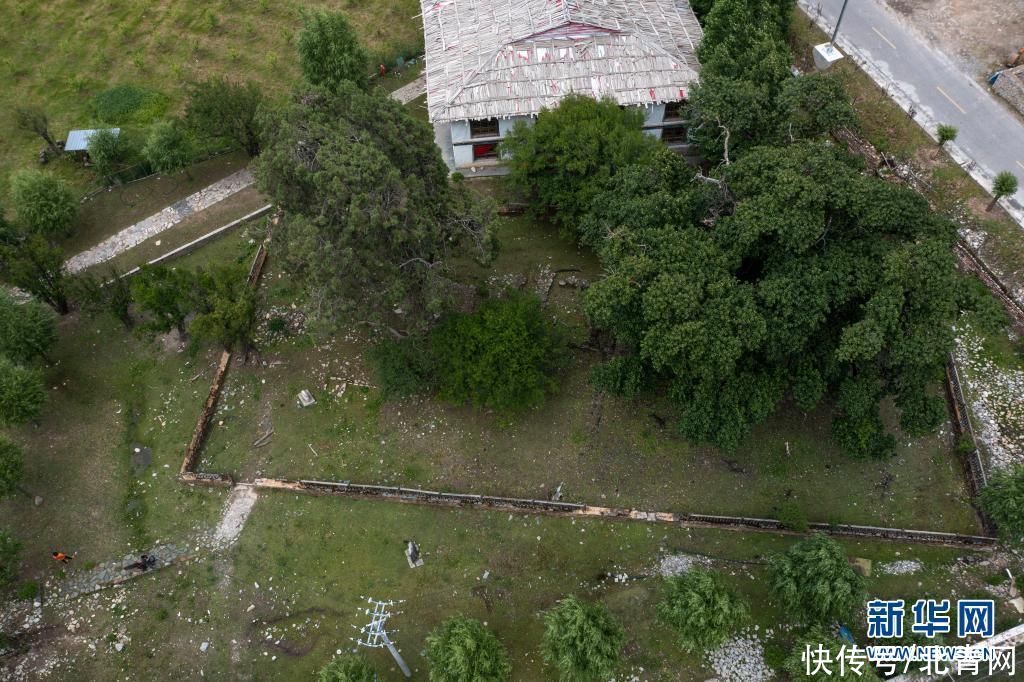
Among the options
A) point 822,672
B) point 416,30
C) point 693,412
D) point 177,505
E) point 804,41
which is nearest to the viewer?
point 822,672

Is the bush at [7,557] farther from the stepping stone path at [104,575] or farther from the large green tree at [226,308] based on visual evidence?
the large green tree at [226,308]

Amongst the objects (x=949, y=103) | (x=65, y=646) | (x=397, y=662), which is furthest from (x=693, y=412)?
(x=949, y=103)

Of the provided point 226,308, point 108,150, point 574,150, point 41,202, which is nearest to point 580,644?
point 226,308

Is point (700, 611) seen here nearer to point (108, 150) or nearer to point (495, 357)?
point (495, 357)

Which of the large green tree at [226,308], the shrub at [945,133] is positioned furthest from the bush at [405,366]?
the shrub at [945,133]

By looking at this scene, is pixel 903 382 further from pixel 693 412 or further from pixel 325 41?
pixel 325 41

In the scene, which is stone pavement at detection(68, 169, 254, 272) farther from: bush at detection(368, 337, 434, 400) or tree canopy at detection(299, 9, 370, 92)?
bush at detection(368, 337, 434, 400)
